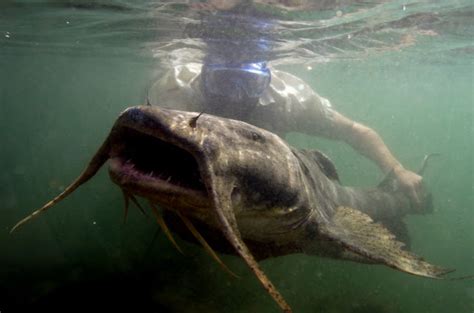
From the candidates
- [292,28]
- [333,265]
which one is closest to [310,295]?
[333,265]

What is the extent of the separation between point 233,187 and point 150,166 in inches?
25.0

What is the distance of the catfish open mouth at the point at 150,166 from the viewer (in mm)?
2287

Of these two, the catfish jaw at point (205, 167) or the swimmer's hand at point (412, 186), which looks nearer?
the catfish jaw at point (205, 167)

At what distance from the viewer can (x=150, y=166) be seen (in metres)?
2.61

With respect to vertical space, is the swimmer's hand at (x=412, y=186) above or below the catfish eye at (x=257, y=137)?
below

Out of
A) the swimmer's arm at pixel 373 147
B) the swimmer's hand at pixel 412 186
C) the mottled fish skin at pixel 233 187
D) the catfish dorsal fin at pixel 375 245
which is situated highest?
the mottled fish skin at pixel 233 187

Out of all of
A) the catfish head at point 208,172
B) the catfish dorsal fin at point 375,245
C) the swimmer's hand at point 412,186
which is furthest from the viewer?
the swimmer's hand at point 412,186

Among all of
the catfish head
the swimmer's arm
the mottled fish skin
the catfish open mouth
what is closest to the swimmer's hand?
the swimmer's arm

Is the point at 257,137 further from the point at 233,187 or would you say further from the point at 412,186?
the point at 412,186

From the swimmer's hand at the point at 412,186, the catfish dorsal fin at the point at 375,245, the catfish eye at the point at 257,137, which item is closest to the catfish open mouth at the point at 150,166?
the catfish eye at the point at 257,137

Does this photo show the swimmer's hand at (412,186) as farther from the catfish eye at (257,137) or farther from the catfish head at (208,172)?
the catfish eye at (257,137)

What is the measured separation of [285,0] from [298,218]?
789cm

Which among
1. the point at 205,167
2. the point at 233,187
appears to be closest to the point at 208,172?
the point at 205,167

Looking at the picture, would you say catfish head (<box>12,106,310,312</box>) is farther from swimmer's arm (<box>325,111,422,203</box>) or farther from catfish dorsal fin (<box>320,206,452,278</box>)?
swimmer's arm (<box>325,111,422,203</box>)
